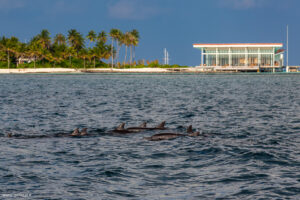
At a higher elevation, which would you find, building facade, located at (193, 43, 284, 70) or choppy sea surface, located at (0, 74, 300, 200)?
building facade, located at (193, 43, 284, 70)

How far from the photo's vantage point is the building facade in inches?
Result: 7111

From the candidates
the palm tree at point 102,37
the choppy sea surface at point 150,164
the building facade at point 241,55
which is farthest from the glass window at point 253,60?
the choppy sea surface at point 150,164

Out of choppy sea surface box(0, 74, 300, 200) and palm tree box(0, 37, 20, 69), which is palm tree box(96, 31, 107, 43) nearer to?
palm tree box(0, 37, 20, 69)

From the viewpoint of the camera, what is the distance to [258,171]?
1346 centimetres

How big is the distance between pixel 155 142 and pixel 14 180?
7.09 m

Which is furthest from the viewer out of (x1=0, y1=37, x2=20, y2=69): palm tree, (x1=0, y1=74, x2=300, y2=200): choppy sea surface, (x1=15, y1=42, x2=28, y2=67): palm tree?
(x1=15, y1=42, x2=28, y2=67): palm tree

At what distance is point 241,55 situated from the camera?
183 metres

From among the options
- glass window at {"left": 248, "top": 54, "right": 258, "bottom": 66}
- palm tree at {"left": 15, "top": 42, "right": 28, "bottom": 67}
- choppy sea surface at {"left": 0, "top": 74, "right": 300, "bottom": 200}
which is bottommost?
choppy sea surface at {"left": 0, "top": 74, "right": 300, "bottom": 200}

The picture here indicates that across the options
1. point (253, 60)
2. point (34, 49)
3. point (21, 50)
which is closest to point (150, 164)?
point (34, 49)

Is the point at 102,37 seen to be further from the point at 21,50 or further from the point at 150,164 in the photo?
the point at 150,164

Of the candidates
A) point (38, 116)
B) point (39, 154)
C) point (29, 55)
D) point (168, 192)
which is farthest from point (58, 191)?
point (29, 55)

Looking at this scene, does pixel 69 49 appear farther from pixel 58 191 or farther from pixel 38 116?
pixel 58 191

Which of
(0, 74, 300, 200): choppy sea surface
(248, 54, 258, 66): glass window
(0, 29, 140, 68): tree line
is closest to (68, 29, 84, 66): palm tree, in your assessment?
(0, 29, 140, 68): tree line

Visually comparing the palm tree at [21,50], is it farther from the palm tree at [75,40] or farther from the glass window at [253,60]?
the glass window at [253,60]
